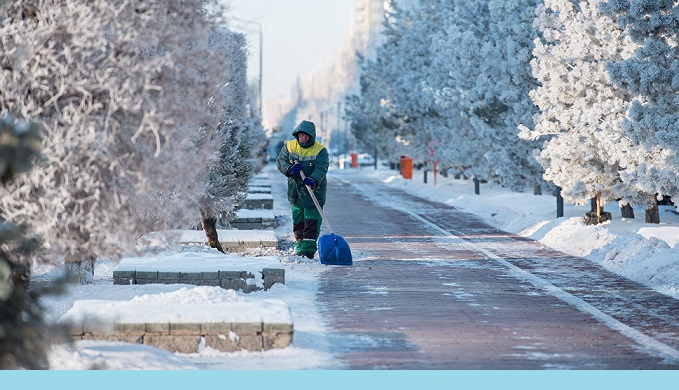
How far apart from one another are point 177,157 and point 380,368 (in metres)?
2.27

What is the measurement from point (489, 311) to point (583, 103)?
38.0 feet

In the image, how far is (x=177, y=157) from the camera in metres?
9.63

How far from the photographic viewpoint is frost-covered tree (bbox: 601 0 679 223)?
18734 millimetres

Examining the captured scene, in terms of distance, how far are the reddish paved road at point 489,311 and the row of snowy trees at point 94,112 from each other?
2031mm

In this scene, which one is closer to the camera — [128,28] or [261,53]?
[128,28]

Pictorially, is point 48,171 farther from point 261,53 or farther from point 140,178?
point 261,53

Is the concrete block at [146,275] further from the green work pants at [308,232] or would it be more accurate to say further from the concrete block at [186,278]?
the green work pants at [308,232]

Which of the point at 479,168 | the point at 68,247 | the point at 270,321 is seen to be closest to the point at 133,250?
the point at 68,247

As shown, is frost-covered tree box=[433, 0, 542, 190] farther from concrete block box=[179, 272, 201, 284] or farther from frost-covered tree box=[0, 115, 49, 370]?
frost-covered tree box=[0, 115, 49, 370]

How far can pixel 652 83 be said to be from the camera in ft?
63.1

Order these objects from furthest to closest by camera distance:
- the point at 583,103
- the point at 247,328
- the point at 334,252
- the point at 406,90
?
1. the point at 406,90
2. the point at 583,103
3. the point at 334,252
4. the point at 247,328

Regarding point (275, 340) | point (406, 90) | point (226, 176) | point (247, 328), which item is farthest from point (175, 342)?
A: point (406, 90)

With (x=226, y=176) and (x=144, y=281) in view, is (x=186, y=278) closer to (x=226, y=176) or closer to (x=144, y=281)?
(x=144, y=281)

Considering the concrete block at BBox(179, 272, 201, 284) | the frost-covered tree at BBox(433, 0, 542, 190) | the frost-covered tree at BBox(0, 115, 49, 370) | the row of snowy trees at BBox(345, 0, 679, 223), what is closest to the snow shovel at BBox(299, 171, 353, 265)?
the concrete block at BBox(179, 272, 201, 284)
